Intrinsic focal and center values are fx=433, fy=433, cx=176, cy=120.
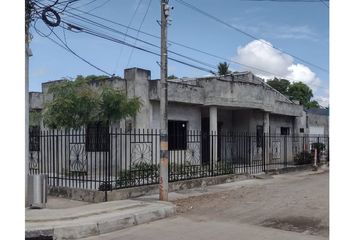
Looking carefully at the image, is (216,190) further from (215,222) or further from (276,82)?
(276,82)

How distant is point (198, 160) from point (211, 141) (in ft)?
7.71

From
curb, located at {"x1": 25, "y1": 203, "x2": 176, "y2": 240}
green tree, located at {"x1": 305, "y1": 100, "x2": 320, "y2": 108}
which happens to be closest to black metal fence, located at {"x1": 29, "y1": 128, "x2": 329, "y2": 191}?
curb, located at {"x1": 25, "y1": 203, "x2": 176, "y2": 240}

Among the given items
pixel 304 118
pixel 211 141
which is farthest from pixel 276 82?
pixel 211 141

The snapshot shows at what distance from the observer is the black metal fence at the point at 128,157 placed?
12656 millimetres

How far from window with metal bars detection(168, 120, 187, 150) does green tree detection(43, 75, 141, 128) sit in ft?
9.14

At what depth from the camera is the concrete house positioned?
17281 millimetres

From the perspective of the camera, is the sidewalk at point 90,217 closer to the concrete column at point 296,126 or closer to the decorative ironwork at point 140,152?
the decorative ironwork at point 140,152

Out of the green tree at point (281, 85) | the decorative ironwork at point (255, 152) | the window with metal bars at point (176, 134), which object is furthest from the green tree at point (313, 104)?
the window with metal bars at point (176, 134)

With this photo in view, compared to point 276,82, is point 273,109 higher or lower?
lower

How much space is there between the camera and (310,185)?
607 inches

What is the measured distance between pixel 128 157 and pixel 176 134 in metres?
3.00

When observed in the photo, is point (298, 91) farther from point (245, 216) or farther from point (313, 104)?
point (245, 216)

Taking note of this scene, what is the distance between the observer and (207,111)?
21703 millimetres
